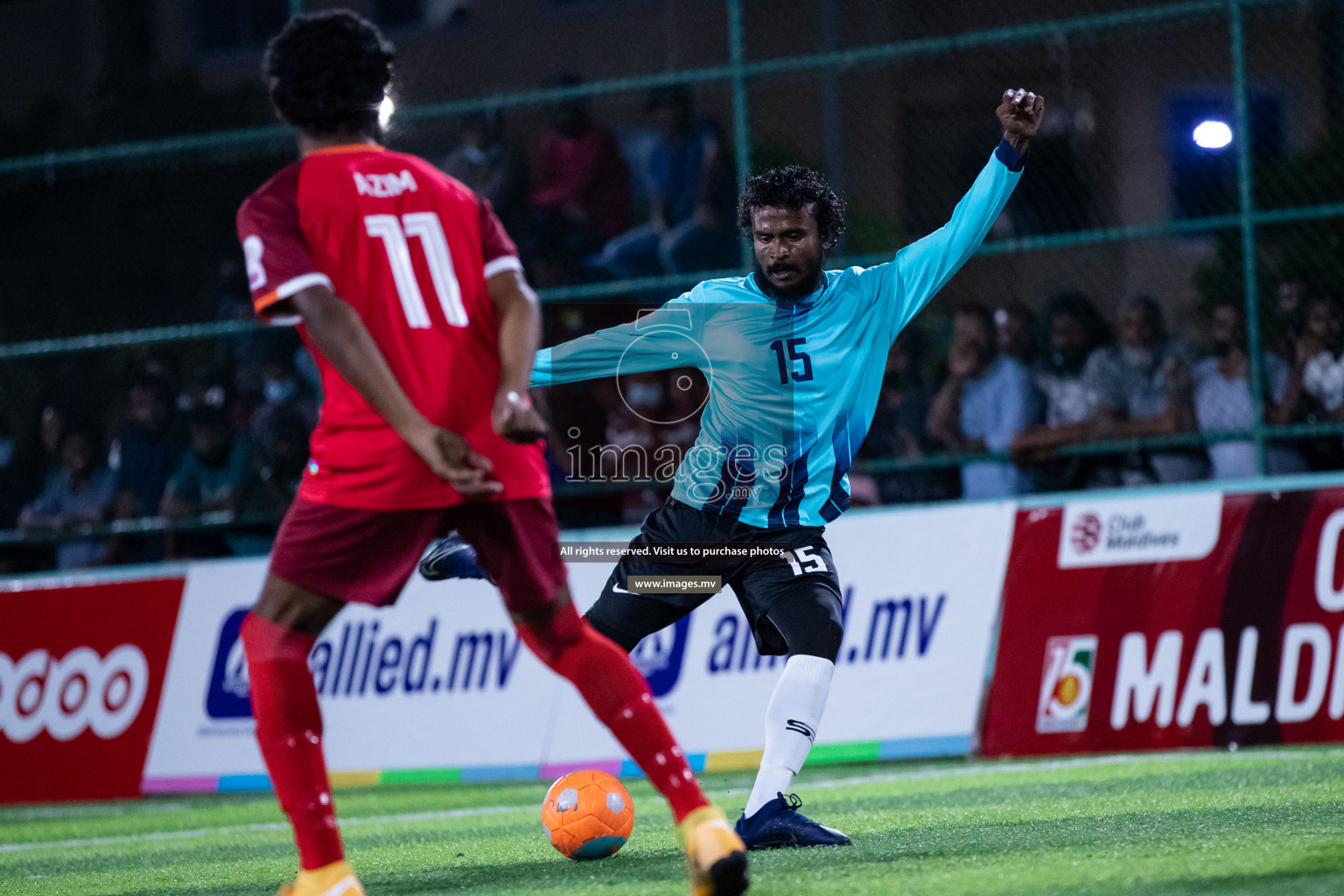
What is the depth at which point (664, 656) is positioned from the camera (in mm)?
8562

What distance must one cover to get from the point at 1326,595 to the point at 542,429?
5.20 meters

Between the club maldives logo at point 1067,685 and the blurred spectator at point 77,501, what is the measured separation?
19.6 ft

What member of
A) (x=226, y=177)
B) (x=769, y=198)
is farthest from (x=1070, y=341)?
(x=226, y=177)

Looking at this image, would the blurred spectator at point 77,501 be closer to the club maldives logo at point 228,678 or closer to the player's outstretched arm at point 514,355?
the club maldives logo at point 228,678

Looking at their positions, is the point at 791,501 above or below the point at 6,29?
below

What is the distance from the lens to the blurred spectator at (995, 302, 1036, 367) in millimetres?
9109

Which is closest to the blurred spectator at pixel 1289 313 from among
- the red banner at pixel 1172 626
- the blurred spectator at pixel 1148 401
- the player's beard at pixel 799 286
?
the blurred spectator at pixel 1148 401

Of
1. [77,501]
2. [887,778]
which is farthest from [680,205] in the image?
[887,778]

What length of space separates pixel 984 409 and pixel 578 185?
11.5ft

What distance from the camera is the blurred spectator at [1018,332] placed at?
911cm

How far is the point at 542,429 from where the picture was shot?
11.9 feet

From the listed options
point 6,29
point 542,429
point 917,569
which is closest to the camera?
point 542,429

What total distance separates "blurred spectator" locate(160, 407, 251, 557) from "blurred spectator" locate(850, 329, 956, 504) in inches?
149

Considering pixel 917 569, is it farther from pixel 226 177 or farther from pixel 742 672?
pixel 226 177
